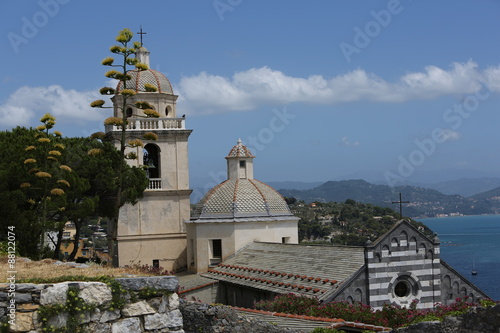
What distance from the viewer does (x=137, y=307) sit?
10.5 metres

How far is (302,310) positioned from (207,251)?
14521 millimetres

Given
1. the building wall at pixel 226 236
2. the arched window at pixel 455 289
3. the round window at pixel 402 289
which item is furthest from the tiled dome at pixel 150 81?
the arched window at pixel 455 289

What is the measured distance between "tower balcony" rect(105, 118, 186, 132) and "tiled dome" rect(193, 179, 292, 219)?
4.34 metres

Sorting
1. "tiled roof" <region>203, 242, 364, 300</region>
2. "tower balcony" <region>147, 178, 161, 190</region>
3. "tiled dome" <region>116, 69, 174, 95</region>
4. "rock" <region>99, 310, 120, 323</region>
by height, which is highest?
"tiled dome" <region>116, 69, 174, 95</region>

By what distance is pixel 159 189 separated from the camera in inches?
1427

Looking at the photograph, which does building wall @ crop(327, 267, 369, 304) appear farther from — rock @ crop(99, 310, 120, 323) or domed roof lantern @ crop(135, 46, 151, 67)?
domed roof lantern @ crop(135, 46, 151, 67)

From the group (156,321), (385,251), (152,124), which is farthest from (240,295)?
(156,321)

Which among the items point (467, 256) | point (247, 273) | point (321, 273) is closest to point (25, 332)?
Answer: point (321, 273)

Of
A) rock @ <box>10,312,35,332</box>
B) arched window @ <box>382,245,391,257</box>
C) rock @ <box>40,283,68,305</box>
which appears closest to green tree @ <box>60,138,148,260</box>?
arched window @ <box>382,245,391,257</box>

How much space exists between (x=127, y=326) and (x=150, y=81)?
27615 millimetres

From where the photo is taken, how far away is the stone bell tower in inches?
1409

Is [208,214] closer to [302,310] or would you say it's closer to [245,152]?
[245,152]

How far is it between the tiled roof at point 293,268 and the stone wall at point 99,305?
40.0 ft

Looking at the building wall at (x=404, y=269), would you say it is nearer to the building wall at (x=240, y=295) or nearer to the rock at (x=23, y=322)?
the building wall at (x=240, y=295)
